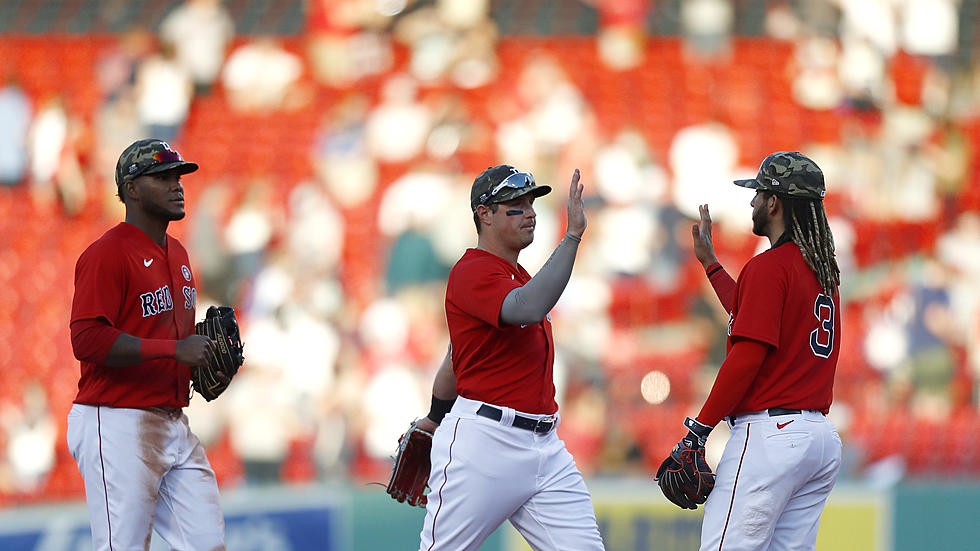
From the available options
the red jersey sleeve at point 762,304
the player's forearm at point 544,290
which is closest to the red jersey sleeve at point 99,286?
the player's forearm at point 544,290

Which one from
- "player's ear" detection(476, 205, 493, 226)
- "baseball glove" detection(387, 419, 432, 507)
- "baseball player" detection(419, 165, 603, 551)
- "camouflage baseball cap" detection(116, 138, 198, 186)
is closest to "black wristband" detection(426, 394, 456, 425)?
"baseball glove" detection(387, 419, 432, 507)

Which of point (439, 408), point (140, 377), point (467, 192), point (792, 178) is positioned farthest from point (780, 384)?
point (467, 192)

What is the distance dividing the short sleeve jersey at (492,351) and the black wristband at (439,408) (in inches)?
12.7

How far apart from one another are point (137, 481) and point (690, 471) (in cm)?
178

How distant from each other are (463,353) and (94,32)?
6664 millimetres

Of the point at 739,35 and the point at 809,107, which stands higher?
the point at 739,35

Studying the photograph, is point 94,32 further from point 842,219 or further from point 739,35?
point 842,219

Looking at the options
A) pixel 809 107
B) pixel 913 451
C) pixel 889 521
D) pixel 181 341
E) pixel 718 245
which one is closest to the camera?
pixel 181 341

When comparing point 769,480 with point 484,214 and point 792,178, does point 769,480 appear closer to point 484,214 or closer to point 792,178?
point 792,178

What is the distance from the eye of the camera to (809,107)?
8.73m

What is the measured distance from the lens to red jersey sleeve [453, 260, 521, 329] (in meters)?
3.56

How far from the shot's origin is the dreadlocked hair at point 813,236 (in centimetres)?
360

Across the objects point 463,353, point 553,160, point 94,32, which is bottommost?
point 463,353

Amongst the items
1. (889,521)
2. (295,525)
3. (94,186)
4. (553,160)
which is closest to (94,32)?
(94,186)
